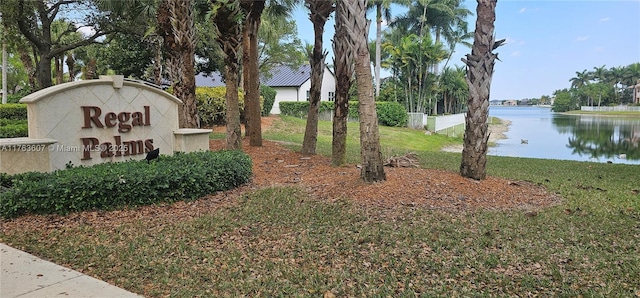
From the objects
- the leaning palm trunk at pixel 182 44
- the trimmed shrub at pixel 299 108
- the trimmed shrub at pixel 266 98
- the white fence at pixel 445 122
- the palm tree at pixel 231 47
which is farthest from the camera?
the white fence at pixel 445 122

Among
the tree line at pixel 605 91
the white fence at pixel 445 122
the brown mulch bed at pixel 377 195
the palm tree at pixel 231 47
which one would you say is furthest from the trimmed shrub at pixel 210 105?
the tree line at pixel 605 91

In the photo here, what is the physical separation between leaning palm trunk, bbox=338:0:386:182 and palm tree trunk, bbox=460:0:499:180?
1791mm

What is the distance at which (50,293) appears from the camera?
11.0 feet

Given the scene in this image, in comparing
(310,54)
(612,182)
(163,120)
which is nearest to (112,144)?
(163,120)

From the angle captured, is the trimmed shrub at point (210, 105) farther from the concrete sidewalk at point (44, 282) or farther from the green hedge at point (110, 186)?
the concrete sidewalk at point (44, 282)

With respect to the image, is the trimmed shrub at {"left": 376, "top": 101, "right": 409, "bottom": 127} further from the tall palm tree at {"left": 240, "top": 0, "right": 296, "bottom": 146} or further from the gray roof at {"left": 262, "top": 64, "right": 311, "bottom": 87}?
the tall palm tree at {"left": 240, "top": 0, "right": 296, "bottom": 146}

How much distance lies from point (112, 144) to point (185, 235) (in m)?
3.38

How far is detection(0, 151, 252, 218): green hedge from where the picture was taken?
520cm

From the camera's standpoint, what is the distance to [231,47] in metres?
10.3

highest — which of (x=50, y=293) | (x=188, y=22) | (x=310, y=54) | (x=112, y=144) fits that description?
(x=188, y=22)

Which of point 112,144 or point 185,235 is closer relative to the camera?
point 185,235

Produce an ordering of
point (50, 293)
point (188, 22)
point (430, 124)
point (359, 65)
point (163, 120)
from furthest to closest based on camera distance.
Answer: point (430, 124) < point (188, 22) < point (163, 120) < point (359, 65) < point (50, 293)

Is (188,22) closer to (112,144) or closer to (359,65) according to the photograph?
(112,144)

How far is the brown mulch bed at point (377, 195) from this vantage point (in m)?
5.27
